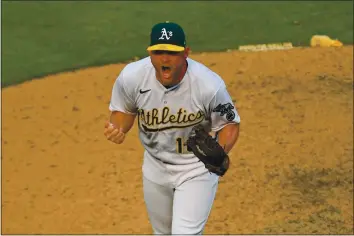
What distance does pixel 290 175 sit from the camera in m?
8.01

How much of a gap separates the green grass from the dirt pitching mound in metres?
0.85

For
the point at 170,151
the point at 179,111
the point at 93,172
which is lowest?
the point at 93,172

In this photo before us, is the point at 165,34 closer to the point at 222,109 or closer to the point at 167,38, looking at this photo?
the point at 167,38

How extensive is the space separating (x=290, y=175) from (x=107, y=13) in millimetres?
7077

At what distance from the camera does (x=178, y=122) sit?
507cm

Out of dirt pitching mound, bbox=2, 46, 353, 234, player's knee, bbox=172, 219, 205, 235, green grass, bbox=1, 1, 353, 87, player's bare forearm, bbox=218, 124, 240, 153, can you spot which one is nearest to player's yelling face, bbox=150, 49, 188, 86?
player's bare forearm, bbox=218, 124, 240, 153

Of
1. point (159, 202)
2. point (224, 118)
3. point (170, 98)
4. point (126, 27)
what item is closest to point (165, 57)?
point (170, 98)

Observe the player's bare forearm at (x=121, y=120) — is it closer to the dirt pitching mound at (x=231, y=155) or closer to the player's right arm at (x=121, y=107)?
the player's right arm at (x=121, y=107)

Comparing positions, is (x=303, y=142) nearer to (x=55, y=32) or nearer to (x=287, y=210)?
(x=287, y=210)

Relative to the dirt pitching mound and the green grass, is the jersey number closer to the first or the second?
the dirt pitching mound

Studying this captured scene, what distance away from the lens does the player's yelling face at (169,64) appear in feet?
15.6

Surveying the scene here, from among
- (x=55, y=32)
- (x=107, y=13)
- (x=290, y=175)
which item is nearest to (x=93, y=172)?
(x=290, y=175)

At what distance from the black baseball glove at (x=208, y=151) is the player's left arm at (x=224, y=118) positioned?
0.17 meters

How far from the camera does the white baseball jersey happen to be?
16.4 feet
